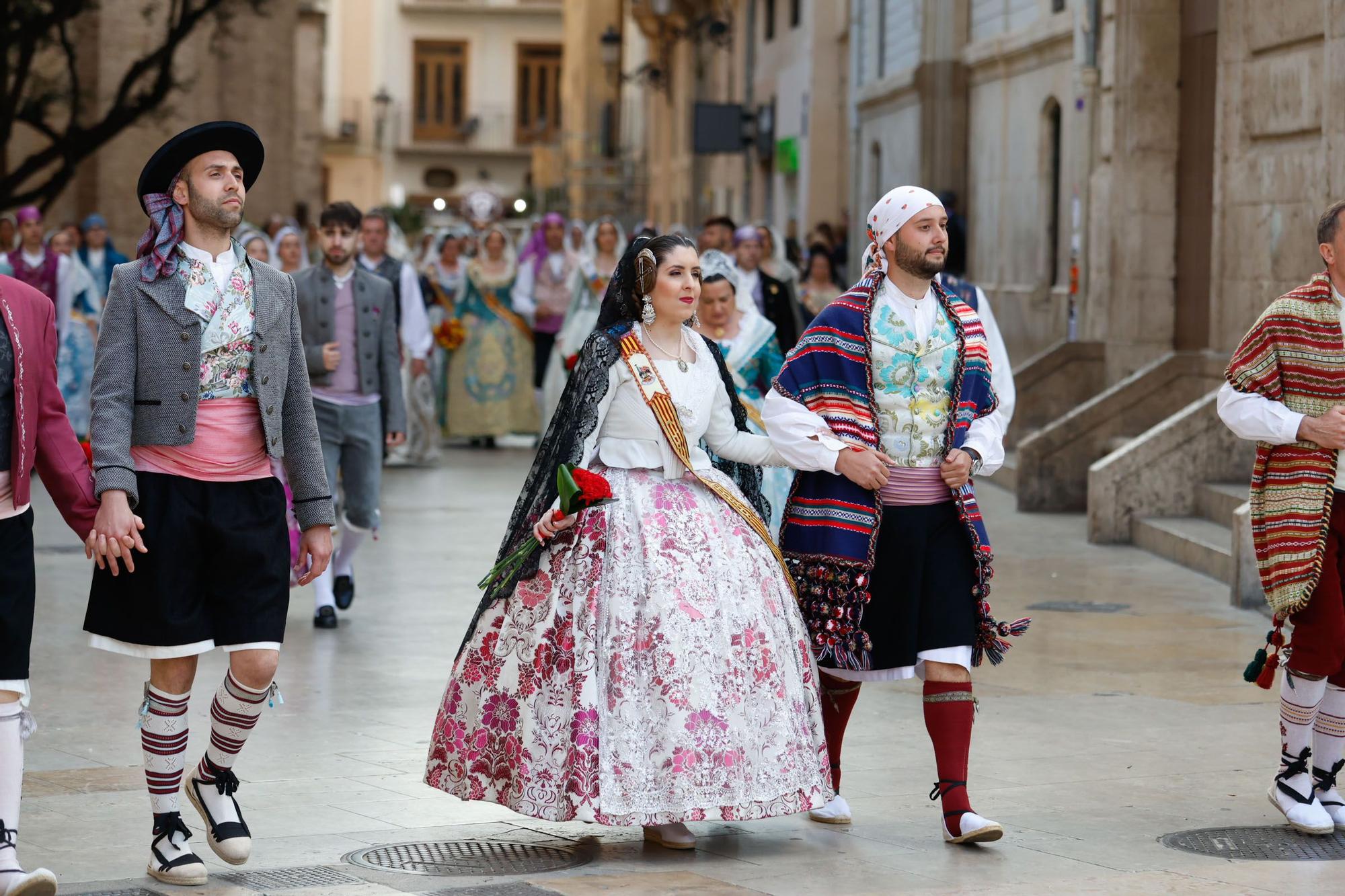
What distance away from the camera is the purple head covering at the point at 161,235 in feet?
19.0

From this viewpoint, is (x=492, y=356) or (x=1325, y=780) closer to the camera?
(x=1325, y=780)

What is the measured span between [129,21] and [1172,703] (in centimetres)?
1926

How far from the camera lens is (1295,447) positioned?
6512 millimetres

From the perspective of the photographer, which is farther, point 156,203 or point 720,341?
point 720,341

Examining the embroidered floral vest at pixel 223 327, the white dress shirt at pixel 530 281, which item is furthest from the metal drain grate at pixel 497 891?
the white dress shirt at pixel 530 281

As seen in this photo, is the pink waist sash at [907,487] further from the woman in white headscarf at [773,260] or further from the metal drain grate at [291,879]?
the woman in white headscarf at [773,260]

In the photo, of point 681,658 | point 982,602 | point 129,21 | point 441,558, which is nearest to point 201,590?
point 681,658

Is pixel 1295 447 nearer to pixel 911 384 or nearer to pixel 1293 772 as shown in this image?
pixel 1293 772

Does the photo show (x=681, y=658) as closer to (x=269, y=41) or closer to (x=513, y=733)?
(x=513, y=733)

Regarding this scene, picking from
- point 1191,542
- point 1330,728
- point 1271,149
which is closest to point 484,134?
point 1271,149

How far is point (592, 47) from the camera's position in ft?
193

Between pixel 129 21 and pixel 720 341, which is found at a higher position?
pixel 129 21

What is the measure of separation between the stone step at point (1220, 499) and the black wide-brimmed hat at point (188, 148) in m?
8.04

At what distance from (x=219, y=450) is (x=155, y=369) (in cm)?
27
